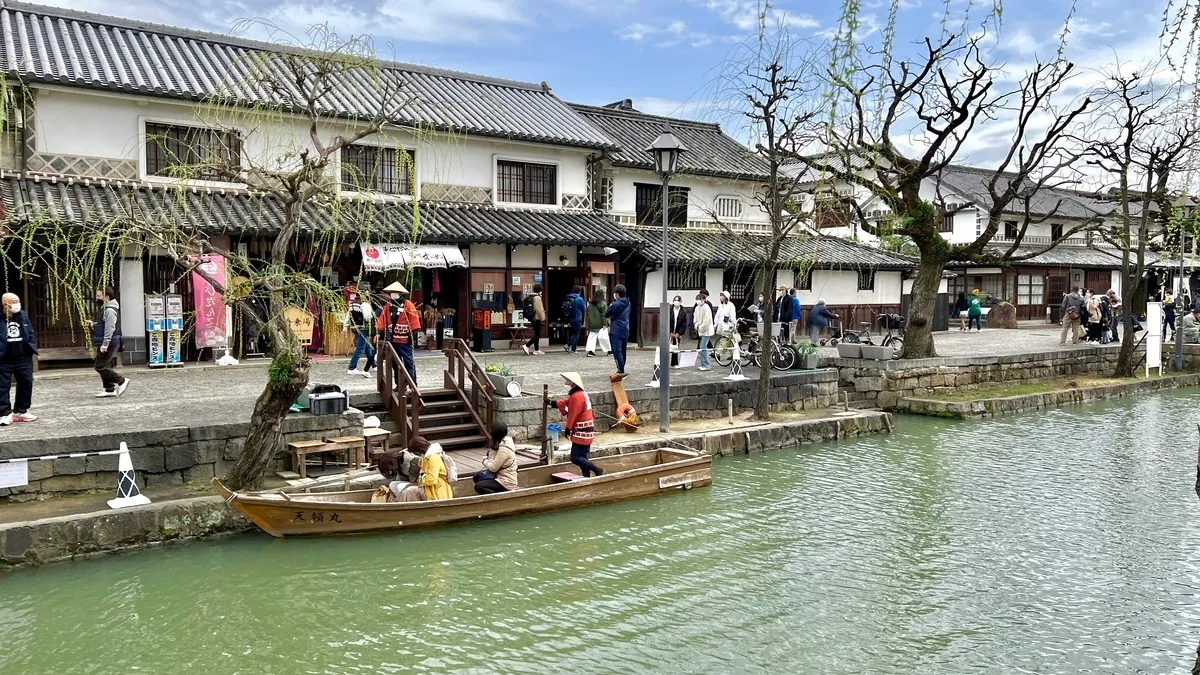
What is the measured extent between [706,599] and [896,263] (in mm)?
24843

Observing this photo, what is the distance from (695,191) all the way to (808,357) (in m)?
10.9

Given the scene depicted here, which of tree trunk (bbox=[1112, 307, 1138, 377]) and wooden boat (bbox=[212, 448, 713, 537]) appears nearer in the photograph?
wooden boat (bbox=[212, 448, 713, 537])

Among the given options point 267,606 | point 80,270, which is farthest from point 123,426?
point 267,606

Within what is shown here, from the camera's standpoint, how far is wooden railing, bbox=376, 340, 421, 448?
11.1 m

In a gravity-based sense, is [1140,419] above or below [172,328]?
below

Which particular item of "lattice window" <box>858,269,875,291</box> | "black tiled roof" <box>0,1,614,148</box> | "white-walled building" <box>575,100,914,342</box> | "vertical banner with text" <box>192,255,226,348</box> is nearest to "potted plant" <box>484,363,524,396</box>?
"black tiled roof" <box>0,1,614,148</box>

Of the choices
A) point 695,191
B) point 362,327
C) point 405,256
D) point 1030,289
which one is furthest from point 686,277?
point 1030,289

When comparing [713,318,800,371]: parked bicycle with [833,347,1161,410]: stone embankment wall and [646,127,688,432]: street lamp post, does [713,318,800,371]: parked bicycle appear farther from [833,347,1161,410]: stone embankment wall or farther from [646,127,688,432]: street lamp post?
[646,127,688,432]: street lamp post

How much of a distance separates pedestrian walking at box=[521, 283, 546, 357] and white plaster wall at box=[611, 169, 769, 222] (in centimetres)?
512

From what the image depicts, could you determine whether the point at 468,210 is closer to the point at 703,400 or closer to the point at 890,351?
the point at 703,400

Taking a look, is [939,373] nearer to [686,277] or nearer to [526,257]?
[686,277]

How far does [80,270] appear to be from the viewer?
29.7ft

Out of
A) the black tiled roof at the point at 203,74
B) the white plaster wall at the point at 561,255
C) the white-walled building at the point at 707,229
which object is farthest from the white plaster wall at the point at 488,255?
the white-walled building at the point at 707,229

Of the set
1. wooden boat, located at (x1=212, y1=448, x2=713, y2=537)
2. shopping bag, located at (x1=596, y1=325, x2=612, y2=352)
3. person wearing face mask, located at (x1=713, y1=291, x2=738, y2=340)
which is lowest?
wooden boat, located at (x1=212, y1=448, x2=713, y2=537)
